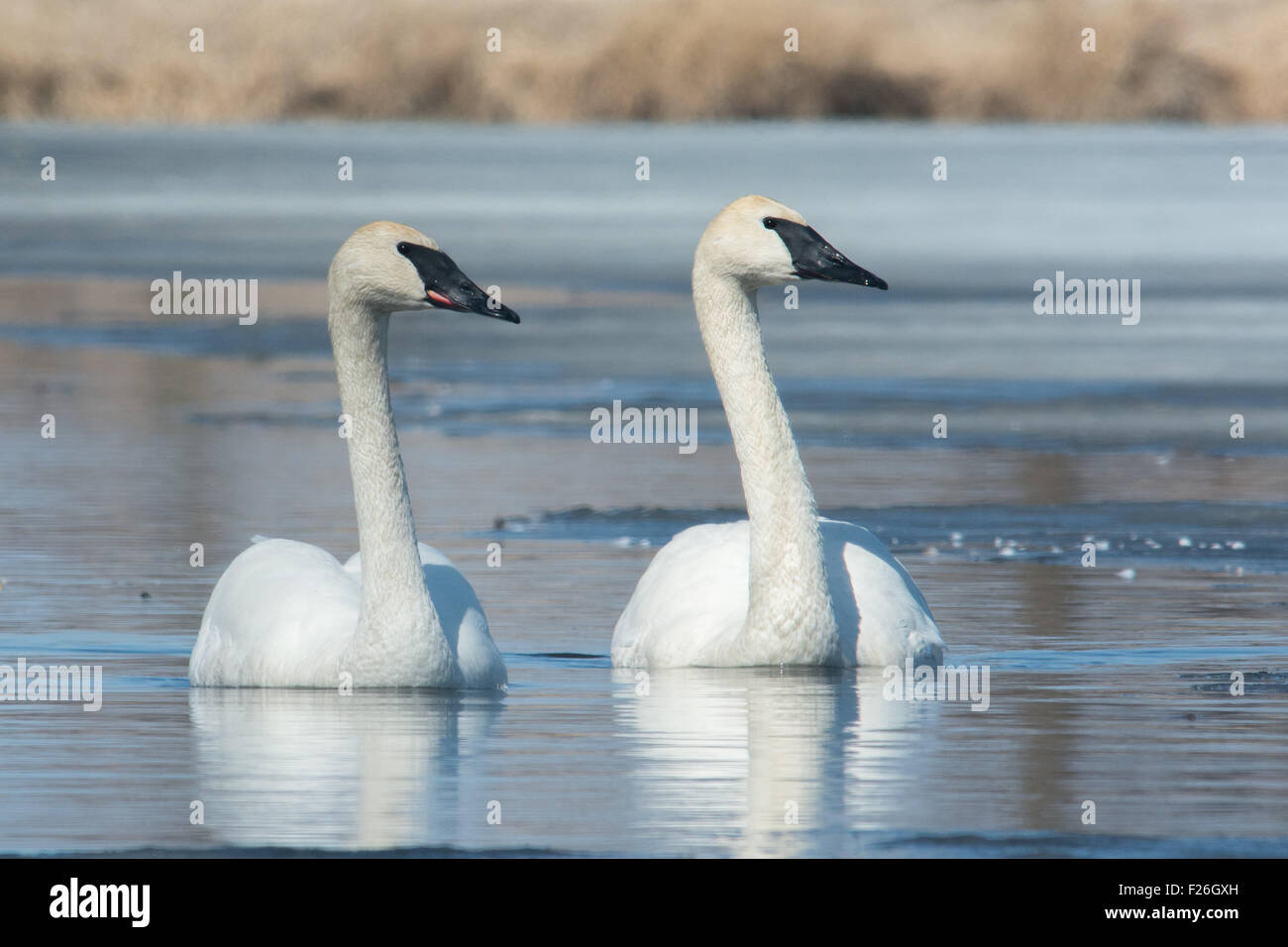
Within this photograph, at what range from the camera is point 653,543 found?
1304 centimetres

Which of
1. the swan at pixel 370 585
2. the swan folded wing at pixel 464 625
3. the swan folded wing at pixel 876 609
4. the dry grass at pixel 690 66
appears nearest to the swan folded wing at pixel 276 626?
the swan at pixel 370 585

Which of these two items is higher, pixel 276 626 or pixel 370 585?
pixel 370 585

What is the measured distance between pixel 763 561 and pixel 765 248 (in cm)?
123

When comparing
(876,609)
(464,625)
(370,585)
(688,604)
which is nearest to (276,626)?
(370,585)

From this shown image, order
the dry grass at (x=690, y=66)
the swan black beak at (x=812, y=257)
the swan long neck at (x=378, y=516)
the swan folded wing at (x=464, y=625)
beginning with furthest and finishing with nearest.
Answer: the dry grass at (x=690, y=66), the swan black beak at (x=812, y=257), the swan folded wing at (x=464, y=625), the swan long neck at (x=378, y=516)

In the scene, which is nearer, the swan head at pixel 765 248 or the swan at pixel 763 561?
the swan at pixel 763 561

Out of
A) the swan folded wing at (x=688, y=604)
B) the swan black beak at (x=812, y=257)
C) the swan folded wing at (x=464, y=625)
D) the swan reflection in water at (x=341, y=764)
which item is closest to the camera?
the swan reflection in water at (x=341, y=764)

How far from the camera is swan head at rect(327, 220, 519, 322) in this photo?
9.98m

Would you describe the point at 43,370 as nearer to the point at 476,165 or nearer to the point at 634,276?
the point at 634,276

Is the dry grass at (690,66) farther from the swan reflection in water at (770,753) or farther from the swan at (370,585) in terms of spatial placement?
the swan reflection in water at (770,753)

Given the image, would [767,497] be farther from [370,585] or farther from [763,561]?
[370,585]

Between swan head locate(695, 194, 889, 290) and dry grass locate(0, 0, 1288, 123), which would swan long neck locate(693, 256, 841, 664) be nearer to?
swan head locate(695, 194, 889, 290)

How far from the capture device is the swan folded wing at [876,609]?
1023 centimetres
